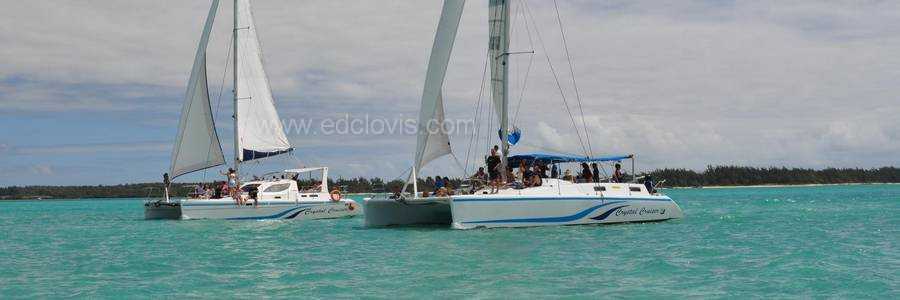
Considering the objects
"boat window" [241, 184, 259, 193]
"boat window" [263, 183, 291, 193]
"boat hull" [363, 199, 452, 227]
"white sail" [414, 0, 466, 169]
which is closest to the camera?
"white sail" [414, 0, 466, 169]

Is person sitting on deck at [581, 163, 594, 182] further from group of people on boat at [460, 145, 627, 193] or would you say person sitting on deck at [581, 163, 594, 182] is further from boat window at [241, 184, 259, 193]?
boat window at [241, 184, 259, 193]

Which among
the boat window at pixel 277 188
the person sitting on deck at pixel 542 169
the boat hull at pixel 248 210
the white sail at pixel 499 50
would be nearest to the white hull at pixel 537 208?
the person sitting on deck at pixel 542 169

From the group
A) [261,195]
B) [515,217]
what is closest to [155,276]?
[515,217]

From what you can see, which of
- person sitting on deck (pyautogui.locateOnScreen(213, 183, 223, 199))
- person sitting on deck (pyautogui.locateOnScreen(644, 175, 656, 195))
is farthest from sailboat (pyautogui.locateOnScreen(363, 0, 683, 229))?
person sitting on deck (pyautogui.locateOnScreen(213, 183, 223, 199))

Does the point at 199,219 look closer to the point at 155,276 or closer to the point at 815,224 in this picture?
the point at 155,276

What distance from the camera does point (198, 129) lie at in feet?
123

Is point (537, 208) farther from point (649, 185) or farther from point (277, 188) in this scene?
point (277, 188)

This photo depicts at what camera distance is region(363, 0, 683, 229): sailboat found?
2423 cm

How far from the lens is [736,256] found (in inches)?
759

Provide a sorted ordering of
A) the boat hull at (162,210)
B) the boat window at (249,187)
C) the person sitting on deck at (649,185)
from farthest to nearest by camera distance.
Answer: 1. the boat hull at (162,210)
2. the boat window at (249,187)
3. the person sitting on deck at (649,185)

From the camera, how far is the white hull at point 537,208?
950 inches

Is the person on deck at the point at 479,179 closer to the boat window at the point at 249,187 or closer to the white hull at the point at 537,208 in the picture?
Result: the white hull at the point at 537,208

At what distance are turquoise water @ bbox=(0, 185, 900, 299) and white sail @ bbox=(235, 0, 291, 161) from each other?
30.1 ft

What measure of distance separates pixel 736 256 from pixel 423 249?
7131 millimetres
